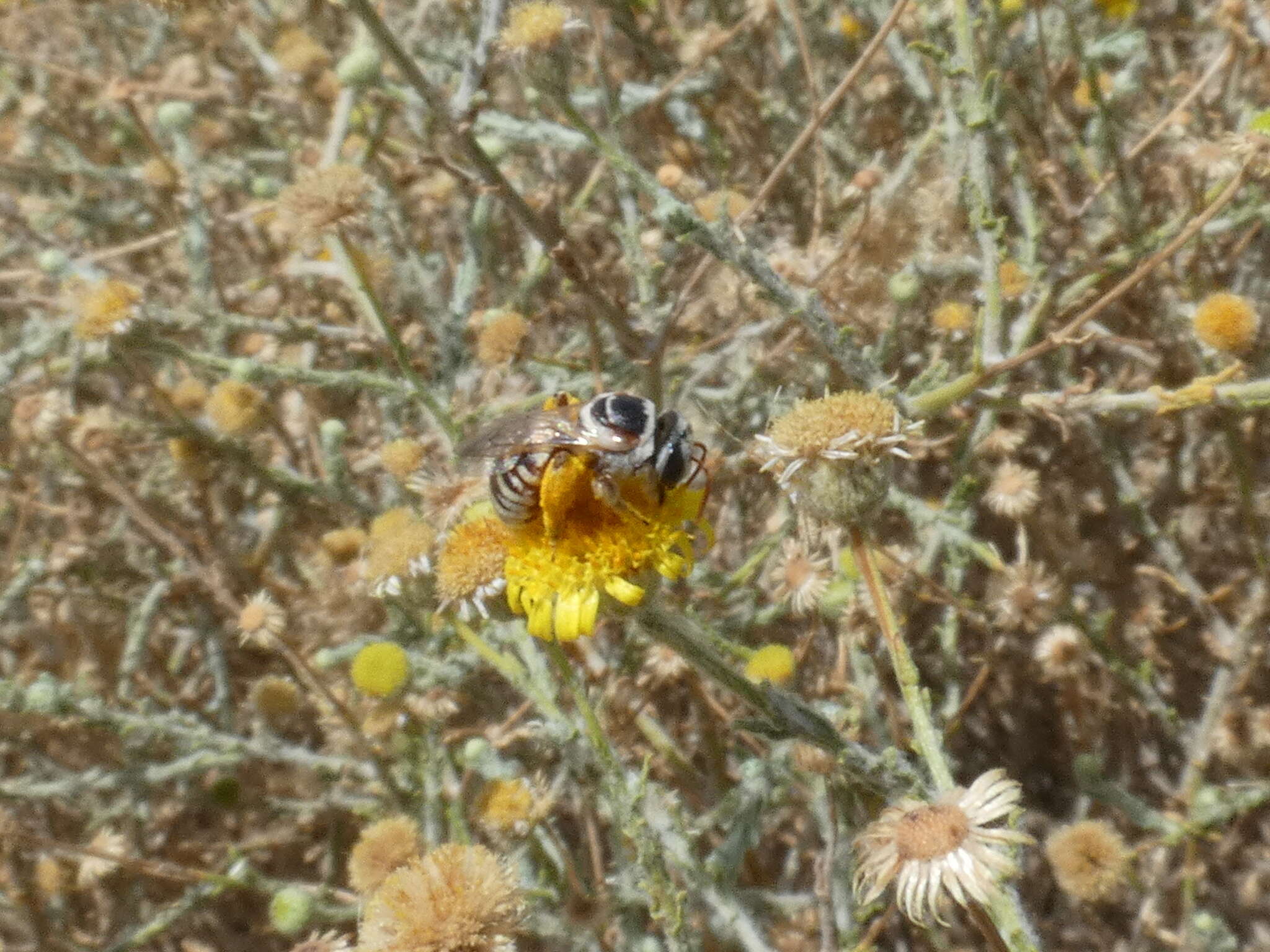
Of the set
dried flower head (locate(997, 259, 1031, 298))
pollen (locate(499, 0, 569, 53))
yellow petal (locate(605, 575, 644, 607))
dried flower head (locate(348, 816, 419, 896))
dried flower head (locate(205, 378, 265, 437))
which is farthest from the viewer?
dried flower head (locate(205, 378, 265, 437))

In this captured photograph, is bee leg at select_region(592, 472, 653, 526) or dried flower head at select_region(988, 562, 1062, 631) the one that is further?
dried flower head at select_region(988, 562, 1062, 631)

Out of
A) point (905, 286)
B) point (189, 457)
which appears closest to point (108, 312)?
point (189, 457)

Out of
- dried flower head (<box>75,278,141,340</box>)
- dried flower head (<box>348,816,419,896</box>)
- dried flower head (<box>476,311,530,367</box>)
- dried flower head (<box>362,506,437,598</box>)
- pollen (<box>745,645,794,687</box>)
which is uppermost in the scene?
dried flower head (<box>75,278,141,340</box>)

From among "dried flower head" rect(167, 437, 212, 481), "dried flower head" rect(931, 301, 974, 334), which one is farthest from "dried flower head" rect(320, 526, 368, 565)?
"dried flower head" rect(931, 301, 974, 334)

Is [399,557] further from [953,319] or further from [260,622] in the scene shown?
[953,319]

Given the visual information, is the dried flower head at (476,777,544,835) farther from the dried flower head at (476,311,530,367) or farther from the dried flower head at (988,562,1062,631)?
the dried flower head at (988,562,1062,631)

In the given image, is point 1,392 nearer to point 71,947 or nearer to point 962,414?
point 71,947
